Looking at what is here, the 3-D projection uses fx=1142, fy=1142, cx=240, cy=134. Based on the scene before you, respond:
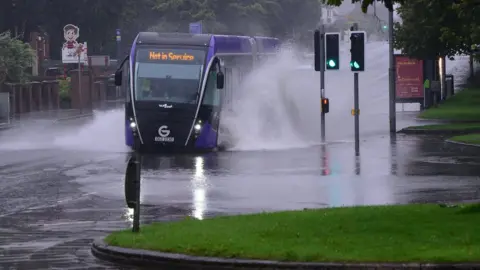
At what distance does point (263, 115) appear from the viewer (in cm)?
3994

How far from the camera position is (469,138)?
37.3 m

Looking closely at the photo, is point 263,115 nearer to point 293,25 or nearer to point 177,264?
point 177,264

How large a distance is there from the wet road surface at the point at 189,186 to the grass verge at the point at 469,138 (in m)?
1.33

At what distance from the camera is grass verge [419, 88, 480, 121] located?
51.3 m

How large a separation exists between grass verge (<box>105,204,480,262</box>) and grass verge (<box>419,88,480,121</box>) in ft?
115

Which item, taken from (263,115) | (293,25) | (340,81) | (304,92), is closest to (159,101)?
(263,115)

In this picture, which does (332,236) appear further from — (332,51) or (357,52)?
(332,51)

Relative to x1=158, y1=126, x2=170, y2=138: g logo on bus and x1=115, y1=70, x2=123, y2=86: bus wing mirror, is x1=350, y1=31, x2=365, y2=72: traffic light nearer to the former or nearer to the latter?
x1=158, y1=126, x2=170, y2=138: g logo on bus

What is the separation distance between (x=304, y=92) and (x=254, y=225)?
1307 inches

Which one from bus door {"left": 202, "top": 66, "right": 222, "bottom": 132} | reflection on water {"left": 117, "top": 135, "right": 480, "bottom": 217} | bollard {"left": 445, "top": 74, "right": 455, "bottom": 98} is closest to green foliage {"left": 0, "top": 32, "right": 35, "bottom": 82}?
bollard {"left": 445, "top": 74, "right": 455, "bottom": 98}

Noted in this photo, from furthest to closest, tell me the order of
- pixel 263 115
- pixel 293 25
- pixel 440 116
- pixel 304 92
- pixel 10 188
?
pixel 293 25, pixel 440 116, pixel 304 92, pixel 263 115, pixel 10 188

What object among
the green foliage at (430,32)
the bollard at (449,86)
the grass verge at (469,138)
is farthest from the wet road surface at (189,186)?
the bollard at (449,86)

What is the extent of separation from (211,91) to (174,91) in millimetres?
1097

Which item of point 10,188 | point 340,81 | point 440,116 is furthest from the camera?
point 340,81
